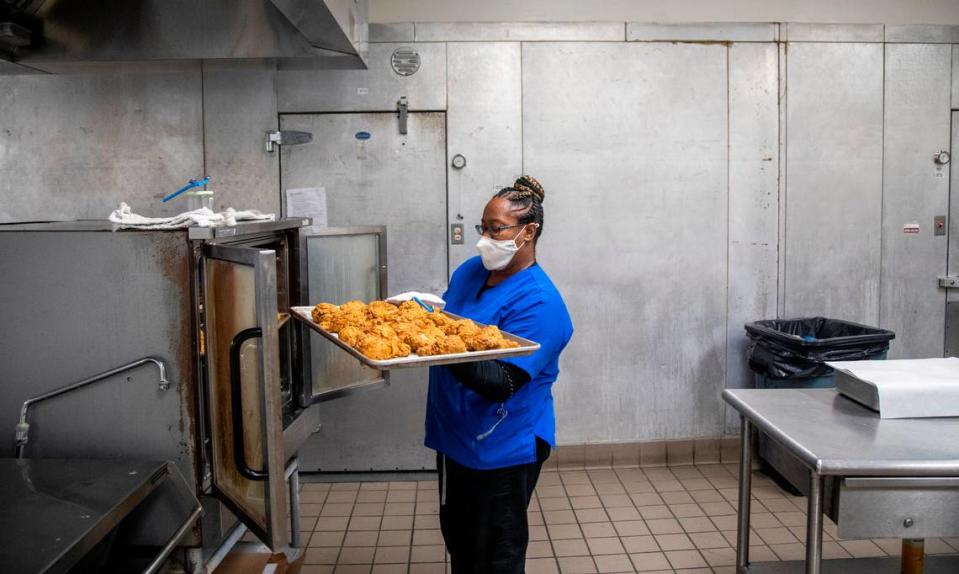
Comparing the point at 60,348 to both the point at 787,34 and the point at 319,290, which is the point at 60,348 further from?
the point at 787,34

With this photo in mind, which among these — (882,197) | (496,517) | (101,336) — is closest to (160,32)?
(101,336)

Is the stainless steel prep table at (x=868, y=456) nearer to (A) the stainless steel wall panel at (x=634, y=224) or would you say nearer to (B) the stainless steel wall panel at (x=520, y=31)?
(A) the stainless steel wall panel at (x=634, y=224)

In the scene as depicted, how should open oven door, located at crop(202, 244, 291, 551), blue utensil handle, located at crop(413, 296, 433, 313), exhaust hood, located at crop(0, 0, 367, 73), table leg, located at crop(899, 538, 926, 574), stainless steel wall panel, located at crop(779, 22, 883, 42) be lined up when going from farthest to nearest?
stainless steel wall panel, located at crop(779, 22, 883, 42) < exhaust hood, located at crop(0, 0, 367, 73) < blue utensil handle, located at crop(413, 296, 433, 313) < table leg, located at crop(899, 538, 926, 574) < open oven door, located at crop(202, 244, 291, 551)

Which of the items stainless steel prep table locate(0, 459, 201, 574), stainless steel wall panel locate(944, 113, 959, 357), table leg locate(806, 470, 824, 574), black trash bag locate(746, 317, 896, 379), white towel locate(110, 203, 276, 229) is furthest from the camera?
stainless steel wall panel locate(944, 113, 959, 357)

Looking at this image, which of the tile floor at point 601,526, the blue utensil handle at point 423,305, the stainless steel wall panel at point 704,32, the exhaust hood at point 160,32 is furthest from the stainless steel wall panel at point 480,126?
the blue utensil handle at point 423,305

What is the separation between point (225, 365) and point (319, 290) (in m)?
1.07

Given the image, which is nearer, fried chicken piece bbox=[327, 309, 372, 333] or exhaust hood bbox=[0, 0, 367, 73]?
fried chicken piece bbox=[327, 309, 372, 333]

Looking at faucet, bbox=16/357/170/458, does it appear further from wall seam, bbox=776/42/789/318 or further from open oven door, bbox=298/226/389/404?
wall seam, bbox=776/42/789/318

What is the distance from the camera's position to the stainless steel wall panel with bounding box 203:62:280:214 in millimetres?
4152

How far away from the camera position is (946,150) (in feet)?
14.8

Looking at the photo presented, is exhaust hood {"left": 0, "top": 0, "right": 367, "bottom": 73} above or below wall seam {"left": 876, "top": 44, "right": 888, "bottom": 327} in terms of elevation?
above

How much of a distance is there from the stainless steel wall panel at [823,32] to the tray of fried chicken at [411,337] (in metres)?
3.19

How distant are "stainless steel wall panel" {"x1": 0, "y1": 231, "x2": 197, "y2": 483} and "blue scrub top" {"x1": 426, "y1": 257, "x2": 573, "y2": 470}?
81 cm

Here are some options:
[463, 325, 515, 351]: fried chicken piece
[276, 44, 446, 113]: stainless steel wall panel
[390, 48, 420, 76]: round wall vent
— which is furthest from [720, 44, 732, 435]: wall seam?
[463, 325, 515, 351]: fried chicken piece
